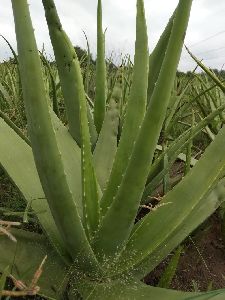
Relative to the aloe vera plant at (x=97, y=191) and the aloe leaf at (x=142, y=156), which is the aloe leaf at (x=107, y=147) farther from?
the aloe leaf at (x=142, y=156)

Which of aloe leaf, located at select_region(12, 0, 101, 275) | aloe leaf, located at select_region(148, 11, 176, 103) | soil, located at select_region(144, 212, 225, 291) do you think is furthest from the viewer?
soil, located at select_region(144, 212, 225, 291)

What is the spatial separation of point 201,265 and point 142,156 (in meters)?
0.64

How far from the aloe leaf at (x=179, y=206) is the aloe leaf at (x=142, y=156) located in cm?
6

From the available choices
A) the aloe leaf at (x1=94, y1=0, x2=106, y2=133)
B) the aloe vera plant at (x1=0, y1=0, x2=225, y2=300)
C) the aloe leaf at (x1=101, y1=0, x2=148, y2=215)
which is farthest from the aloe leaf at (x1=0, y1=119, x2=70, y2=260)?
the aloe leaf at (x1=94, y1=0, x2=106, y2=133)

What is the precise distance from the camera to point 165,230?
0.81 meters

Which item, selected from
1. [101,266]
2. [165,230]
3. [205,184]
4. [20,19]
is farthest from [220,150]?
[20,19]

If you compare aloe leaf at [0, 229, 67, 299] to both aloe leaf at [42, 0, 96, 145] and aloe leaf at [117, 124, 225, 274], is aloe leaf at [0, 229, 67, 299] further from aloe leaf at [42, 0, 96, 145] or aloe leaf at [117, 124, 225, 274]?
aloe leaf at [42, 0, 96, 145]

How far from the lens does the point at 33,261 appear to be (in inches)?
32.8

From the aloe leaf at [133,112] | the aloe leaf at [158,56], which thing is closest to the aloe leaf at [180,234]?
the aloe leaf at [133,112]

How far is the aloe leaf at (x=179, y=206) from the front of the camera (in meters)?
0.81

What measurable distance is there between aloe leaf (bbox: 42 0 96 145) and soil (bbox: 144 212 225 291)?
17.1 inches

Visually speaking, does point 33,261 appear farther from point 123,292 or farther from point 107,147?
point 107,147

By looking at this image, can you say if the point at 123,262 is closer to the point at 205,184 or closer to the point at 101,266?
the point at 101,266

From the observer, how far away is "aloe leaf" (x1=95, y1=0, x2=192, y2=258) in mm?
589
